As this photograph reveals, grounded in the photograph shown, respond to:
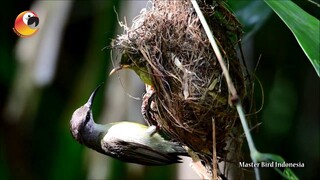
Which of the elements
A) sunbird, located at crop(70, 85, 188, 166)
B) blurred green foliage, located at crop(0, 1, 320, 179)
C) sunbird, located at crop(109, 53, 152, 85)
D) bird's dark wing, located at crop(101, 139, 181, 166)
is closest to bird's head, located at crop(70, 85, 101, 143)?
sunbird, located at crop(70, 85, 188, 166)

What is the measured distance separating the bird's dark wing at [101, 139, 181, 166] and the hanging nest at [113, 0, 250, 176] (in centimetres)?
27

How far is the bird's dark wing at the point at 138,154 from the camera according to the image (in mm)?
1948

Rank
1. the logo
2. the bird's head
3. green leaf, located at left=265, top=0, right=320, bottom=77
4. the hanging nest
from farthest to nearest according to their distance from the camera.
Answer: the bird's head → the logo → the hanging nest → green leaf, located at left=265, top=0, right=320, bottom=77

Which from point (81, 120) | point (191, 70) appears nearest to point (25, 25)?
point (81, 120)

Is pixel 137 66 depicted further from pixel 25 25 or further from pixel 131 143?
pixel 25 25

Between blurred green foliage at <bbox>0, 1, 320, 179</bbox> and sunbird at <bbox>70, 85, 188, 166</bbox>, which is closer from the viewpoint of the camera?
sunbird at <bbox>70, 85, 188, 166</bbox>

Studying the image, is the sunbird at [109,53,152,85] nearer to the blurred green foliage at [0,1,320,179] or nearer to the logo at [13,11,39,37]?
the logo at [13,11,39,37]

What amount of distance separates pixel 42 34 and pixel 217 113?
132 centimetres

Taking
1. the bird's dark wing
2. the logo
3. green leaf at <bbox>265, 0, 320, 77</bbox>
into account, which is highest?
the logo

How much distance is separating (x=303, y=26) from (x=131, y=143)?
87 centimetres

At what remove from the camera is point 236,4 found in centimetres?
216

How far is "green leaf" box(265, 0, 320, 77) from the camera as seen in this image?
1.24 meters

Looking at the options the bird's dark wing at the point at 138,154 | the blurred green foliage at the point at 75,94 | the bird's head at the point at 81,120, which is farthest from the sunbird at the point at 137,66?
the blurred green foliage at the point at 75,94

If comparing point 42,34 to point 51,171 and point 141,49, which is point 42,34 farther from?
point 141,49
